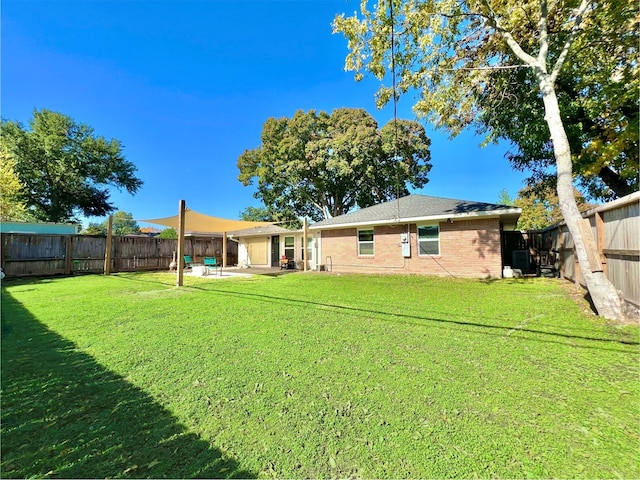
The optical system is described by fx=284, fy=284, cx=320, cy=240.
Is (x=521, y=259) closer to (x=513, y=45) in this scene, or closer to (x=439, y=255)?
(x=439, y=255)

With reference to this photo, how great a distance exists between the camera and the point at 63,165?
22.2 meters

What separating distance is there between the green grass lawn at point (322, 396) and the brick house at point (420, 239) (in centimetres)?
563

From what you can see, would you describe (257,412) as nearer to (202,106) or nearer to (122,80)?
(122,80)

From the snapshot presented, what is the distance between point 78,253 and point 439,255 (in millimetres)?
17211

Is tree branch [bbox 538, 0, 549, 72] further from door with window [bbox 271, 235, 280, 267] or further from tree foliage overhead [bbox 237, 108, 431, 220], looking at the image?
door with window [bbox 271, 235, 280, 267]

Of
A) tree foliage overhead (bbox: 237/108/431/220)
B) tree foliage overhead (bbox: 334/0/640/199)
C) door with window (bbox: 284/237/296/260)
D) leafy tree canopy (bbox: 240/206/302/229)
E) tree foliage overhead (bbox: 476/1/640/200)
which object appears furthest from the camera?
leafy tree canopy (bbox: 240/206/302/229)

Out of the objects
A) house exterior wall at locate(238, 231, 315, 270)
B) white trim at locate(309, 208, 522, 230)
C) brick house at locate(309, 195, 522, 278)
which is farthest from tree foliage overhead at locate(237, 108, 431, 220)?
white trim at locate(309, 208, 522, 230)

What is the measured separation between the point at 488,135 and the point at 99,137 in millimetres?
29160

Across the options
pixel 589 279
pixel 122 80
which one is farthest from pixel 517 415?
Result: pixel 122 80

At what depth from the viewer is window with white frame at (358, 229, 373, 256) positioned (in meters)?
13.9

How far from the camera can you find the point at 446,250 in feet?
38.6

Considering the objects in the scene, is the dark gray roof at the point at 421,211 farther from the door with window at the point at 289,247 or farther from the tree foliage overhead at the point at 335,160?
the tree foliage overhead at the point at 335,160

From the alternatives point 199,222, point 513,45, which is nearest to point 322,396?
point 513,45

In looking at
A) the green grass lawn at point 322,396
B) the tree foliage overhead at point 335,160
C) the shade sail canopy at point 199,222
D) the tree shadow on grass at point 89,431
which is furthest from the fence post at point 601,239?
the tree foliage overhead at point 335,160
